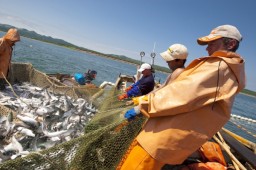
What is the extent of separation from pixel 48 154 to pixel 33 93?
20.2 feet

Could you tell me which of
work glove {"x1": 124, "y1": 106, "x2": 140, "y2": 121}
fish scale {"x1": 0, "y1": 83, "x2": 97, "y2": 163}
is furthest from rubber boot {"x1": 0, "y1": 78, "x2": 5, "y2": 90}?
work glove {"x1": 124, "y1": 106, "x2": 140, "y2": 121}

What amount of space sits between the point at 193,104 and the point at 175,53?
1592 millimetres

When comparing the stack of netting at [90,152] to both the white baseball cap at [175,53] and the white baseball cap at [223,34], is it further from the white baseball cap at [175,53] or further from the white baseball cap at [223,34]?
the white baseball cap at [223,34]

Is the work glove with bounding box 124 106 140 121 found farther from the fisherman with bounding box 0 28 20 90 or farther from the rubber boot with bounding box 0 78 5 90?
the rubber boot with bounding box 0 78 5 90

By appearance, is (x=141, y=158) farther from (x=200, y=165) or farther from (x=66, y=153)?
(x=200, y=165)

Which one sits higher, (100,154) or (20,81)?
(100,154)

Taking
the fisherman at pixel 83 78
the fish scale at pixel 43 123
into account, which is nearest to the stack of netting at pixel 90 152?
the fish scale at pixel 43 123

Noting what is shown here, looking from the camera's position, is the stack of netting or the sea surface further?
the sea surface

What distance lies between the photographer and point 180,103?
8.97 feet

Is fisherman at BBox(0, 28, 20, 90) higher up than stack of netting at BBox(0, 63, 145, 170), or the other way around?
fisherman at BBox(0, 28, 20, 90)

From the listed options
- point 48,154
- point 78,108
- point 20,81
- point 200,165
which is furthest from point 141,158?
point 20,81

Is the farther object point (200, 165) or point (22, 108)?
point (22, 108)

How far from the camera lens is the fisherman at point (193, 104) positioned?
2734 millimetres

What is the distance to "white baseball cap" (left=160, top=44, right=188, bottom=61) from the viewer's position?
4176 mm
